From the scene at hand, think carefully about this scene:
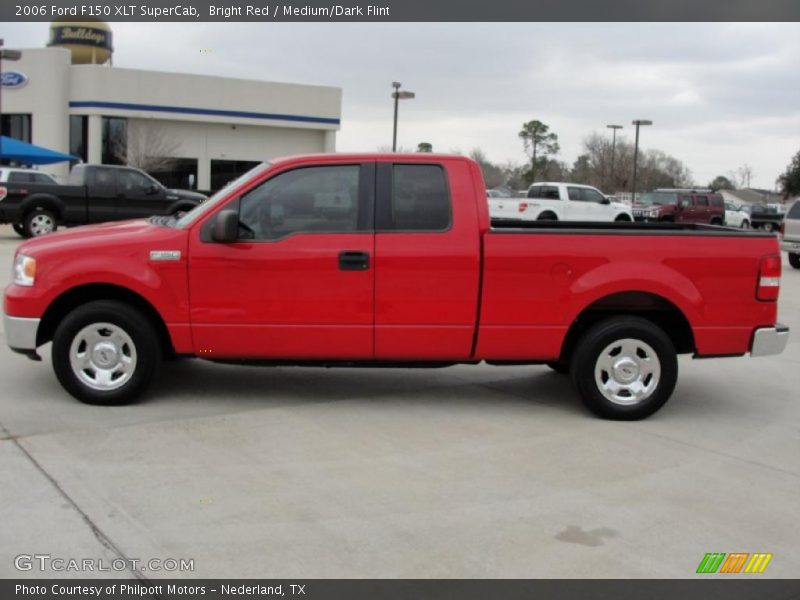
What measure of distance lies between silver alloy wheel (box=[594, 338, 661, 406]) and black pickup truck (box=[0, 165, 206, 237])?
16057 millimetres

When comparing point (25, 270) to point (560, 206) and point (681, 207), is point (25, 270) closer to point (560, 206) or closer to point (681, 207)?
point (560, 206)

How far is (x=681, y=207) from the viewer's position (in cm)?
3331

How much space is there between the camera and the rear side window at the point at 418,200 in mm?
6203

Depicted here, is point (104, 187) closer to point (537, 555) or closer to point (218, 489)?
point (218, 489)

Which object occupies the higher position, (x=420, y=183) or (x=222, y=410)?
(x=420, y=183)

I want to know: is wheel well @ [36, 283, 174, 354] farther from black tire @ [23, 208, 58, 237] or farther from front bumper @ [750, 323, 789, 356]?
black tire @ [23, 208, 58, 237]

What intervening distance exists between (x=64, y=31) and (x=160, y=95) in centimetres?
854

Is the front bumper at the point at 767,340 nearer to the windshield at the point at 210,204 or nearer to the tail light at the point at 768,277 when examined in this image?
the tail light at the point at 768,277

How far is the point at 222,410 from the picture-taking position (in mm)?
6230

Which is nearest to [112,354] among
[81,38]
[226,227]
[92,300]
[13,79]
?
[92,300]

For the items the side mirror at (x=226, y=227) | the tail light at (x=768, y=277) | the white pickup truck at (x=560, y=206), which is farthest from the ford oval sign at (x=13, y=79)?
the tail light at (x=768, y=277)

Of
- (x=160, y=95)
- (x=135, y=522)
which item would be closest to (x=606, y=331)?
(x=135, y=522)
